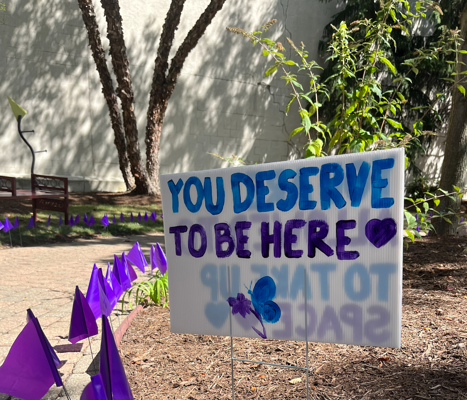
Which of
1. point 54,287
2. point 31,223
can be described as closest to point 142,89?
point 31,223

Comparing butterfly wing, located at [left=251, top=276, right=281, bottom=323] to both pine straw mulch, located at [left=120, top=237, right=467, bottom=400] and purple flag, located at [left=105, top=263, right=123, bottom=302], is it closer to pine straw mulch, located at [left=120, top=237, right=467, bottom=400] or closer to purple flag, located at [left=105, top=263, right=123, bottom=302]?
pine straw mulch, located at [left=120, top=237, right=467, bottom=400]

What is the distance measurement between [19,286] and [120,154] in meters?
6.53

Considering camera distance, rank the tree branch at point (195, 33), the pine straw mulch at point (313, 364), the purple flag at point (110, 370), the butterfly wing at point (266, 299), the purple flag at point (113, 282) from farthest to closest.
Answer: the tree branch at point (195, 33) → the purple flag at point (113, 282) → the pine straw mulch at point (313, 364) → the butterfly wing at point (266, 299) → the purple flag at point (110, 370)

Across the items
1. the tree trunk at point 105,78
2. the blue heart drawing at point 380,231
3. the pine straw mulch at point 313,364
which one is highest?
the tree trunk at point 105,78

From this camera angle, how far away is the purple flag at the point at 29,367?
1408 millimetres

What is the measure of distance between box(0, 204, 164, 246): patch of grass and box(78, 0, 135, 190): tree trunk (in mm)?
1630

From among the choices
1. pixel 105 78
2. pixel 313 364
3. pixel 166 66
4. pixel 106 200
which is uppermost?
pixel 166 66

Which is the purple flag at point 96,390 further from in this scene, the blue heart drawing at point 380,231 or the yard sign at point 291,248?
the blue heart drawing at point 380,231

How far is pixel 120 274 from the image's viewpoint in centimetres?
230

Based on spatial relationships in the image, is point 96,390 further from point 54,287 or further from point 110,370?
point 54,287

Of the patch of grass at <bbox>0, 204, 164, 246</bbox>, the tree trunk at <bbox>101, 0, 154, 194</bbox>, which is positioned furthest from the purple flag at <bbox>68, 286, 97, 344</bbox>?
the tree trunk at <bbox>101, 0, 154, 194</bbox>

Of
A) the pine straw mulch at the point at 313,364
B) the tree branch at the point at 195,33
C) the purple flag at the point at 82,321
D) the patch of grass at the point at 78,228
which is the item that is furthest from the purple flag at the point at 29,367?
the tree branch at the point at 195,33

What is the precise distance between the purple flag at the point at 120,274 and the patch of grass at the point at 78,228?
15.3ft

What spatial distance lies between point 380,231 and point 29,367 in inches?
50.5
